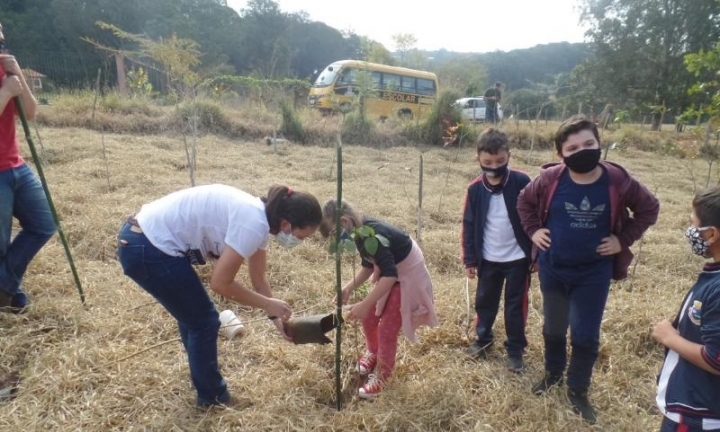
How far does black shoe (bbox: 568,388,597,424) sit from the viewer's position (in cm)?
208

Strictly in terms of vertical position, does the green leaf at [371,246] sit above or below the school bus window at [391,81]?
below

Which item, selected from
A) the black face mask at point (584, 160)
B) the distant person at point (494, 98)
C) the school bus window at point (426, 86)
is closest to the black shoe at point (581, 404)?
the black face mask at point (584, 160)

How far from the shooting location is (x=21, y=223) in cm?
267

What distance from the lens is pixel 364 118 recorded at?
38.5ft

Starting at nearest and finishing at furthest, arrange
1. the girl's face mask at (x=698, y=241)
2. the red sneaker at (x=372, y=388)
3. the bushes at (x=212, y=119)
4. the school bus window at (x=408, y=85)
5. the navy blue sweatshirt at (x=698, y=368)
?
the navy blue sweatshirt at (x=698, y=368)
the girl's face mask at (x=698, y=241)
the red sneaker at (x=372, y=388)
the bushes at (x=212, y=119)
the school bus window at (x=408, y=85)

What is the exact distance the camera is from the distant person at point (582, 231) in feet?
6.35

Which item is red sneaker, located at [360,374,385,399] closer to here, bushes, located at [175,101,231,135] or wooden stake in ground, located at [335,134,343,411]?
wooden stake in ground, located at [335,134,343,411]

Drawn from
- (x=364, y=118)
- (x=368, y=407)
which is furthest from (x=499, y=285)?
(x=364, y=118)

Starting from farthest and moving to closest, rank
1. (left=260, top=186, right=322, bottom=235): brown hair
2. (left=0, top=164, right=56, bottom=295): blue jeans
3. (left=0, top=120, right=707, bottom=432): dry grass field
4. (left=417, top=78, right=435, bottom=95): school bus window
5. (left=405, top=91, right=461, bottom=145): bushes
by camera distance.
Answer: (left=417, top=78, right=435, bottom=95): school bus window
(left=405, top=91, right=461, bottom=145): bushes
(left=0, top=164, right=56, bottom=295): blue jeans
(left=0, top=120, right=707, bottom=432): dry grass field
(left=260, top=186, right=322, bottom=235): brown hair

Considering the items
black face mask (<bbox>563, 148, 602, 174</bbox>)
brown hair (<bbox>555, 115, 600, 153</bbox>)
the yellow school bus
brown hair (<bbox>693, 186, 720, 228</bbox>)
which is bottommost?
brown hair (<bbox>693, 186, 720, 228</bbox>)

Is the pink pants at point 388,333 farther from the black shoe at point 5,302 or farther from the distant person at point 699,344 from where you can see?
the black shoe at point 5,302

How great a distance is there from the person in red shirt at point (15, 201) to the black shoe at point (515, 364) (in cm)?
282

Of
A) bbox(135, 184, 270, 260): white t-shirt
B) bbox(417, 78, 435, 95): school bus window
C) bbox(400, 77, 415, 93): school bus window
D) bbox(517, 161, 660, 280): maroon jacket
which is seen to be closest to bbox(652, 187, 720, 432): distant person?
bbox(517, 161, 660, 280): maroon jacket

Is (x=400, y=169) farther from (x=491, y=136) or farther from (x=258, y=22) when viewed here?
(x=258, y=22)
